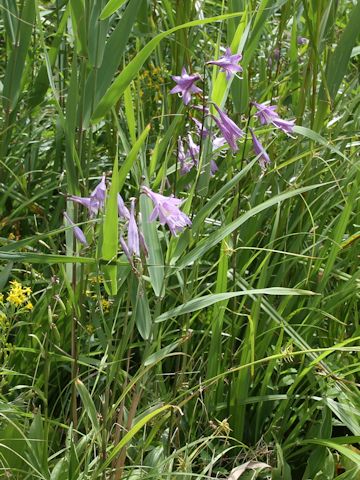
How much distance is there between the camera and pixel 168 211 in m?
1.45

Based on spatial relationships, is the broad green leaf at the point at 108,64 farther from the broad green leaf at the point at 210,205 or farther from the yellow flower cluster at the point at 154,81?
the yellow flower cluster at the point at 154,81

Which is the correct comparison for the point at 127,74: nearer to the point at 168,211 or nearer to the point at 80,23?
the point at 80,23

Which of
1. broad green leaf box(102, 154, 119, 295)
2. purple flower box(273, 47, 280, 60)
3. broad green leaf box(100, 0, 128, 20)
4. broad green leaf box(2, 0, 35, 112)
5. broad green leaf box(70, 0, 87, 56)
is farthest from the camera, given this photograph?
purple flower box(273, 47, 280, 60)

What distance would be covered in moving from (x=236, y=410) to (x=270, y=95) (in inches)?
38.2

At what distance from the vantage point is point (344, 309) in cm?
211

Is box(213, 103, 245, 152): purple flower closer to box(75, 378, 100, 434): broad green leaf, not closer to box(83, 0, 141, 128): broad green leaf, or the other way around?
box(83, 0, 141, 128): broad green leaf

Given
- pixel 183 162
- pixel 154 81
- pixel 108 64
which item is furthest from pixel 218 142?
pixel 154 81

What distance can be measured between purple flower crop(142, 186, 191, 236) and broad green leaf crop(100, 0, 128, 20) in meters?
0.31

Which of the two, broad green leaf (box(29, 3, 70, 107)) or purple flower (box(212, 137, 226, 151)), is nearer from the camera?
purple flower (box(212, 137, 226, 151))

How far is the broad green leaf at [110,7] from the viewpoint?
1487 mm

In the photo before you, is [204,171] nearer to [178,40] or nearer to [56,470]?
[178,40]

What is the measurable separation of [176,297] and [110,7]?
0.65 meters

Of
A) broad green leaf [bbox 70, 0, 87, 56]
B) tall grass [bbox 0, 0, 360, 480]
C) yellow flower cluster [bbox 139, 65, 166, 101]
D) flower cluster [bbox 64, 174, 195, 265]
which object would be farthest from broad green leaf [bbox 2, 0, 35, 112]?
flower cluster [bbox 64, 174, 195, 265]

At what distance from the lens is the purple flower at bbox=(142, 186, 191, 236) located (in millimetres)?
1440
